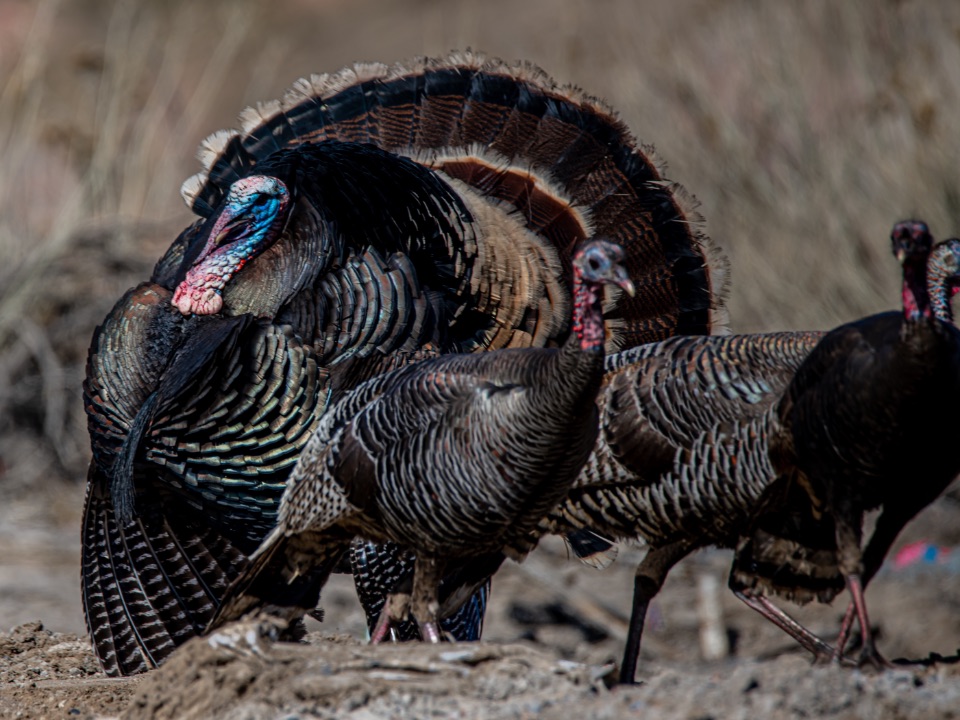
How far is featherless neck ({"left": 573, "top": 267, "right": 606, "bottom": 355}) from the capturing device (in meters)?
3.59

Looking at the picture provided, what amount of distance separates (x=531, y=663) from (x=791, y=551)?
109cm

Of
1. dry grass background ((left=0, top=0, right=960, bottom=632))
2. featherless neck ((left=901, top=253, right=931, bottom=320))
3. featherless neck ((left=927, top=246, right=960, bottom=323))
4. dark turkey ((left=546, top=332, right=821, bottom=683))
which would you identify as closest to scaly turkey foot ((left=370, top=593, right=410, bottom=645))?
dark turkey ((left=546, top=332, right=821, bottom=683))

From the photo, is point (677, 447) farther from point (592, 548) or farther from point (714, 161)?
point (714, 161)

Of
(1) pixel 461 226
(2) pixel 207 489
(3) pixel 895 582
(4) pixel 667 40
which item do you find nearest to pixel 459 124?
(1) pixel 461 226

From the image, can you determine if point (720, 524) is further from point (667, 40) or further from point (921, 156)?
point (667, 40)

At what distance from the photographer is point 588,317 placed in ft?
11.9

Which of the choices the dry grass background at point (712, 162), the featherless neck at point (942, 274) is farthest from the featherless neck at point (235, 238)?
the dry grass background at point (712, 162)

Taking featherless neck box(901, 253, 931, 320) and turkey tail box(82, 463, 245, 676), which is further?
turkey tail box(82, 463, 245, 676)

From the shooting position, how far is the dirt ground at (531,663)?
326 cm

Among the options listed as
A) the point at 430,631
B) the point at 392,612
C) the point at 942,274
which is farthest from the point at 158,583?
the point at 942,274

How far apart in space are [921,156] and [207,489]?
522 centimetres

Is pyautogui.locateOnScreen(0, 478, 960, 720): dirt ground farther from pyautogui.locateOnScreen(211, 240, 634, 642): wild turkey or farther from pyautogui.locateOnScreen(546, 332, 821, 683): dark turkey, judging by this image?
pyautogui.locateOnScreen(546, 332, 821, 683): dark turkey

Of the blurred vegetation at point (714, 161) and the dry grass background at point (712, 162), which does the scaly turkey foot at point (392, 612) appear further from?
A: the blurred vegetation at point (714, 161)

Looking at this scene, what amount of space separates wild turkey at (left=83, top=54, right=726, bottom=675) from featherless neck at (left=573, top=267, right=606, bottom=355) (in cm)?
132
